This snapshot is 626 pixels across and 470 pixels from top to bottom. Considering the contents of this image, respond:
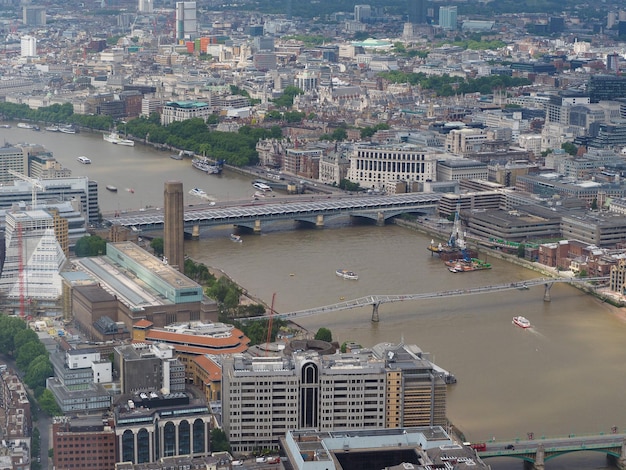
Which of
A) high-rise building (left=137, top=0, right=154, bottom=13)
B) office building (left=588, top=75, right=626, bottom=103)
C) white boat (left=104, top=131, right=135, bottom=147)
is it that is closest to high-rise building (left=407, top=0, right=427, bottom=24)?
high-rise building (left=137, top=0, right=154, bottom=13)

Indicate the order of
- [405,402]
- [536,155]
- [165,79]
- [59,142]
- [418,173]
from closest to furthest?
1. [405,402]
2. [418,173]
3. [536,155]
4. [59,142]
5. [165,79]

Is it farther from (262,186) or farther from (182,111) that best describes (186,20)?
(262,186)

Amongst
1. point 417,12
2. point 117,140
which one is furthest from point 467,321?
point 417,12

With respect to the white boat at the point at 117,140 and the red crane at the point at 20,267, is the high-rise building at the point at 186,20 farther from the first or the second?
the red crane at the point at 20,267

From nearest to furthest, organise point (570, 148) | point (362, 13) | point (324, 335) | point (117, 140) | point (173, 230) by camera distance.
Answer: point (324, 335), point (173, 230), point (570, 148), point (117, 140), point (362, 13)

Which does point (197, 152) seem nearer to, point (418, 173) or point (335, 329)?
point (418, 173)

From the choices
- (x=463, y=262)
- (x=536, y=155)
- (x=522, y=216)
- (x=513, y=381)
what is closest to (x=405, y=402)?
(x=513, y=381)
